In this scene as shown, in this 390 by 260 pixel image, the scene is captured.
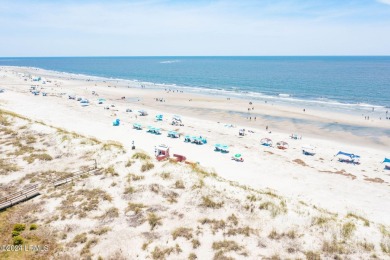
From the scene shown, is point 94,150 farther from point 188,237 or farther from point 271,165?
point 271,165

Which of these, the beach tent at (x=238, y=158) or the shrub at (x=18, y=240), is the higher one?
the shrub at (x=18, y=240)

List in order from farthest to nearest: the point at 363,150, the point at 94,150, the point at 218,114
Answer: the point at 218,114 < the point at 363,150 < the point at 94,150

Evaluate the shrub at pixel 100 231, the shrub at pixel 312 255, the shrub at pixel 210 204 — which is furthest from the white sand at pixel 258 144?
the shrub at pixel 100 231

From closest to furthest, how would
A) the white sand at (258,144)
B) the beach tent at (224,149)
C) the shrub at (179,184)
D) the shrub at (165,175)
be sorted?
the shrub at (179,184) → the shrub at (165,175) → the white sand at (258,144) → the beach tent at (224,149)

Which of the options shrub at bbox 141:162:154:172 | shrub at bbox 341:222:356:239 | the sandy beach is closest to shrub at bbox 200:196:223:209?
the sandy beach

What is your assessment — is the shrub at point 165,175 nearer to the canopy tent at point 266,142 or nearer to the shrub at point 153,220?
the shrub at point 153,220

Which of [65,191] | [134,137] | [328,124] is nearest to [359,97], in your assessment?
[328,124]
